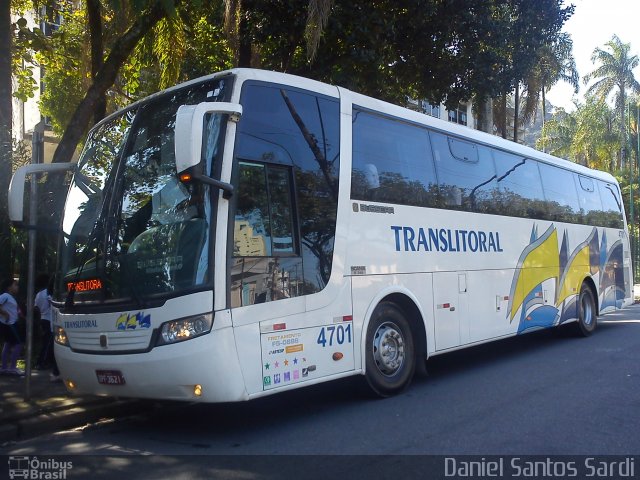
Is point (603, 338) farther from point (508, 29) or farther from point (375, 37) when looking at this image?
point (375, 37)

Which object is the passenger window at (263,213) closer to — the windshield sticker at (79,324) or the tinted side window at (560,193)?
the windshield sticker at (79,324)

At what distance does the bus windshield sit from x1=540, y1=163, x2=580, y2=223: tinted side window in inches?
315

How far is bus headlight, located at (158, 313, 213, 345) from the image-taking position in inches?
251

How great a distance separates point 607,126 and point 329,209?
128ft

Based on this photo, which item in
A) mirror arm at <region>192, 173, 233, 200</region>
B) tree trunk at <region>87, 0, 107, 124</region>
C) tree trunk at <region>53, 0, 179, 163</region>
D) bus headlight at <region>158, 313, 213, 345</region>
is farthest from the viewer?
tree trunk at <region>87, 0, 107, 124</region>

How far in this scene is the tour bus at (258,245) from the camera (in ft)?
21.2

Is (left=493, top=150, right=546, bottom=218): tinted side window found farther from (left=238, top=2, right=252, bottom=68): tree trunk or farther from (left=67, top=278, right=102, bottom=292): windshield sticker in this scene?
(left=67, top=278, right=102, bottom=292): windshield sticker

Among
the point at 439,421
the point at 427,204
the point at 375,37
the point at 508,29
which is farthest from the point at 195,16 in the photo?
the point at 439,421

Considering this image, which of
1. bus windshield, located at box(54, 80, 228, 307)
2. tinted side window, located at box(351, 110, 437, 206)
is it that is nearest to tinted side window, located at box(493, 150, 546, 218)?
tinted side window, located at box(351, 110, 437, 206)

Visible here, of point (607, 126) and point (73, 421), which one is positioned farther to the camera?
point (607, 126)

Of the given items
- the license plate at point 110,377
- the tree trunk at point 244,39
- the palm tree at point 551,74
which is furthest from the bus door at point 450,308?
the palm tree at point 551,74

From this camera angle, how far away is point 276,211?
7.15 m

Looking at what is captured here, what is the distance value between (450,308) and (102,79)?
267 inches

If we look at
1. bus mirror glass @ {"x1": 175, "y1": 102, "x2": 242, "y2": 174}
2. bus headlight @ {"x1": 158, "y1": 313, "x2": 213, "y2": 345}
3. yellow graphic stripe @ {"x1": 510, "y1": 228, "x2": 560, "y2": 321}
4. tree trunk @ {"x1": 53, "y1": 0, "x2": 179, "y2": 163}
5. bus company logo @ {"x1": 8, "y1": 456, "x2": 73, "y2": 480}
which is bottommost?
bus company logo @ {"x1": 8, "y1": 456, "x2": 73, "y2": 480}
